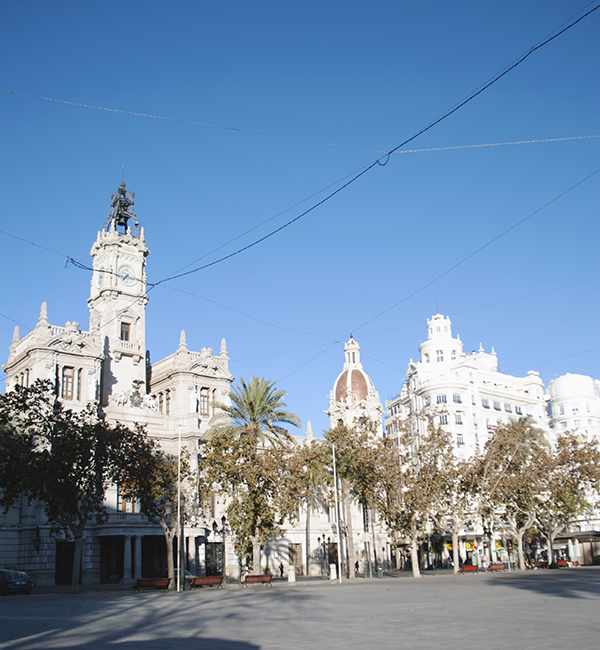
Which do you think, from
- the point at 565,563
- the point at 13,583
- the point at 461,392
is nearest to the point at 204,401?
the point at 13,583

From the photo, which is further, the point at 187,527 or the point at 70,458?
the point at 187,527

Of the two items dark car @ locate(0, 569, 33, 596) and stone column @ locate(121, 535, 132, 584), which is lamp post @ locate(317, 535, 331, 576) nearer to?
stone column @ locate(121, 535, 132, 584)

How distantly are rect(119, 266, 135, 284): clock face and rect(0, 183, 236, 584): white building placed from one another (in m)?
0.09

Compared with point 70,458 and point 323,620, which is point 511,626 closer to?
point 323,620

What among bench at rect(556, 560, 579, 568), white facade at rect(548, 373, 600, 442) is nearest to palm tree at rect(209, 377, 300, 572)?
bench at rect(556, 560, 579, 568)

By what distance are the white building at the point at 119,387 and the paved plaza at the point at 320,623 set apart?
73.1 feet

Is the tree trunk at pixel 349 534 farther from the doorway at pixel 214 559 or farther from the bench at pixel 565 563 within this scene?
the bench at pixel 565 563

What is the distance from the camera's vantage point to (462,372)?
303 ft

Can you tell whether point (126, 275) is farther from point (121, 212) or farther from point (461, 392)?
point (461, 392)

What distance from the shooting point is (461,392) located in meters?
90.0

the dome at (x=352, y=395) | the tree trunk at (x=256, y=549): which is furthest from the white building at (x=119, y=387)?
the dome at (x=352, y=395)

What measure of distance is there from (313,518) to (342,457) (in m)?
13.2

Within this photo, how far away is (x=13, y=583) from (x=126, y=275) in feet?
101

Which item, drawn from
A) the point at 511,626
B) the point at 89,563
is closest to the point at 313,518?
the point at 89,563
